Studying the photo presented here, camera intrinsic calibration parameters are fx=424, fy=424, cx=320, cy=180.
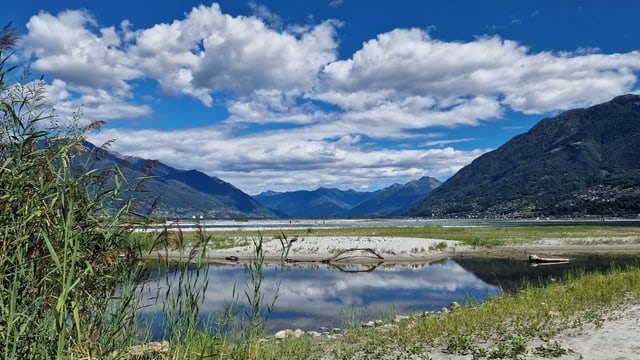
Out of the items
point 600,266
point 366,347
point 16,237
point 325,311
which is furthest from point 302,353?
point 600,266

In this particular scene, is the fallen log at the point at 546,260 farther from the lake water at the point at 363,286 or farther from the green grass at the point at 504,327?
the green grass at the point at 504,327

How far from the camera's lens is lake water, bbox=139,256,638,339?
20797 mm

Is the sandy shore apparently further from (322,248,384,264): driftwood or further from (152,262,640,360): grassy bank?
(152,262,640,360): grassy bank

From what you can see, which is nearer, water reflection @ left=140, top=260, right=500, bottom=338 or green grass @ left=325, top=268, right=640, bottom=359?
green grass @ left=325, top=268, right=640, bottom=359

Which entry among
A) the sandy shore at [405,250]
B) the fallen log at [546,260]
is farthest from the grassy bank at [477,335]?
the fallen log at [546,260]

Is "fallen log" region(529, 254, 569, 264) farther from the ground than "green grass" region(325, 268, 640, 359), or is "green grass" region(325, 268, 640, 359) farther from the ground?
"green grass" region(325, 268, 640, 359)

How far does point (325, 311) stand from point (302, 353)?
11.8m

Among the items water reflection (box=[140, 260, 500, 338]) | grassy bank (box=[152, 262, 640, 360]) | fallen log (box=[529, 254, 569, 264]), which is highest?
grassy bank (box=[152, 262, 640, 360])

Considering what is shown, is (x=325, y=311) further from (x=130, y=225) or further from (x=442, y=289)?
(x=130, y=225)

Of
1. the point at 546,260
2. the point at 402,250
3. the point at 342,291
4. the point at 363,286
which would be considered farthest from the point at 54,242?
the point at 402,250

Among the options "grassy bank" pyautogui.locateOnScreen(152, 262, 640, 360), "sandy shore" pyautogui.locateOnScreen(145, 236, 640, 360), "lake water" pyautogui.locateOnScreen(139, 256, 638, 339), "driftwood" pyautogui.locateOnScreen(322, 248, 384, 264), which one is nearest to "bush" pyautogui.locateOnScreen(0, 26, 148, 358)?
"grassy bank" pyautogui.locateOnScreen(152, 262, 640, 360)

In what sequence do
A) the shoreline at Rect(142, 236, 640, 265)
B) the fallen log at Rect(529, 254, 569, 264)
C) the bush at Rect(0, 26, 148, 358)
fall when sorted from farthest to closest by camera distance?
the shoreline at Rect(142, 236, 640, 265), the fallen log at Rect(529, 254, 569, 264), the bush at Rect(0, 26, 148, 358)

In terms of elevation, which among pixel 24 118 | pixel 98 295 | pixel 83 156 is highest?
pixel 24 118

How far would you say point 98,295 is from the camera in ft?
20.8
